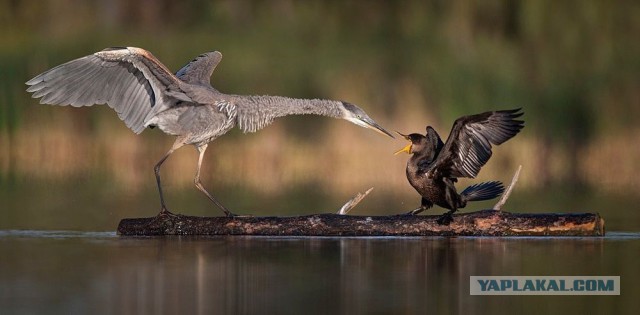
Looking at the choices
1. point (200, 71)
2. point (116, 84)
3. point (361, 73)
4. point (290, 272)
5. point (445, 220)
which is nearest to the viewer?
point (290, 272)

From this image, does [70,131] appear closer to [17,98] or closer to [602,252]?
[17,98]

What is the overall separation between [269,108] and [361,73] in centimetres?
684

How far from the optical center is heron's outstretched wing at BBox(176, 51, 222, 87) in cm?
1473

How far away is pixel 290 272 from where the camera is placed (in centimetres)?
1058

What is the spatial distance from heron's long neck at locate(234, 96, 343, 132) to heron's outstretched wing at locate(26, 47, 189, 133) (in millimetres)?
613

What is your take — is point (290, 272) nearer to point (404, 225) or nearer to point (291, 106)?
point (404, 225)

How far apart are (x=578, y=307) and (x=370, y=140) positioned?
10.1 metres

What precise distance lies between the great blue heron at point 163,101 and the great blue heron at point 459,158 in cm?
66

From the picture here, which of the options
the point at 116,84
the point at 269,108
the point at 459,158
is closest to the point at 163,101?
the point at 116,84

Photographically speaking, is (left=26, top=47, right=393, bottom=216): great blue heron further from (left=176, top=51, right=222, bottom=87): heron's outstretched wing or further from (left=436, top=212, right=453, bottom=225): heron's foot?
(left=436, top=212, right=453, bottom=225): heron's foot

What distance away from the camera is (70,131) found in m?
19.6

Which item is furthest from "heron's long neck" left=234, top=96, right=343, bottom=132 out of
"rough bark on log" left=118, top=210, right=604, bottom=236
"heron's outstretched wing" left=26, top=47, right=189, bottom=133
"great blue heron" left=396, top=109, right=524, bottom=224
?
"rough bark on log" left=118, top=210, right=604, bottom=236

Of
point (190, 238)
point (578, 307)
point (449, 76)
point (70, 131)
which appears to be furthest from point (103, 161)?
point (578, 307)

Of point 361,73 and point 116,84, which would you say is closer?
point 116,84
